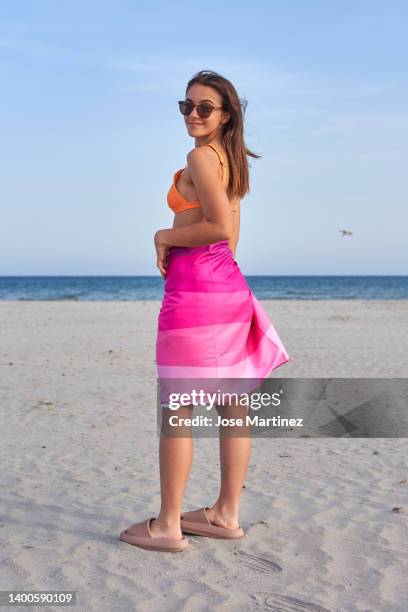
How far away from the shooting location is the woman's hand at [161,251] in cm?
339

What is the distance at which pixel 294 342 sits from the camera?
13531 mm

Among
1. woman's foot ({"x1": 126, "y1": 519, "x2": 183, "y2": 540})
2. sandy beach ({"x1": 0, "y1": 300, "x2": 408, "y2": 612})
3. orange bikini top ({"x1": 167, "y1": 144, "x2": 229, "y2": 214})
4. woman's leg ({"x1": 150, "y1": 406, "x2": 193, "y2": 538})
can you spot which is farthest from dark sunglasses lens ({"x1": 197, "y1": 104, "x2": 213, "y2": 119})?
sandy beach ({"x1": 0, "y1": 300, "x2": 408, "y2": 612})

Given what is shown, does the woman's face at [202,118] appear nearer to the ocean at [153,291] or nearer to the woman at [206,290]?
the woman at [206,290]

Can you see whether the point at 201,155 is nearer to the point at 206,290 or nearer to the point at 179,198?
the point at 179,198

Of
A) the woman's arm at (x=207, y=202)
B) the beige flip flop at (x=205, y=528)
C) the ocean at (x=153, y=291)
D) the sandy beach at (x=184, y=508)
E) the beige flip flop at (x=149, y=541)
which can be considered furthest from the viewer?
the ocean at (x=153, y=291)

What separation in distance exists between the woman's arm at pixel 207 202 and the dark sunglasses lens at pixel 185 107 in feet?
0.73

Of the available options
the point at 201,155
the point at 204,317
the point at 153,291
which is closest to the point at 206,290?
the point at 204,317

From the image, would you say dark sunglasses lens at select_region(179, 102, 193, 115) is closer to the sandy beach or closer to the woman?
the woman

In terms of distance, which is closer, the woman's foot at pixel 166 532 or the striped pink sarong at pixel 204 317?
the striped pink sarong at pixel 204 317

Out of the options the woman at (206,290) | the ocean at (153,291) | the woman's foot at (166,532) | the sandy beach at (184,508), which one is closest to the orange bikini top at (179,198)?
the woman at (206,290)

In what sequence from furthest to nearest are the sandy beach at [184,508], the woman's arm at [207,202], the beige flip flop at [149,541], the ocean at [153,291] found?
the ocean at [153,291] < the beige flip flop at [149,541] < the woman's arm at [207,202] < the sandy beach at [184,508]

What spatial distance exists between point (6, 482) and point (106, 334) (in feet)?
35.1

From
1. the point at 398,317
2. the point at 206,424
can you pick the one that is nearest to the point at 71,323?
the point at 398,317

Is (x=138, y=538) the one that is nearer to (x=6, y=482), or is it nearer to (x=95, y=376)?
(x=6, y=482)
